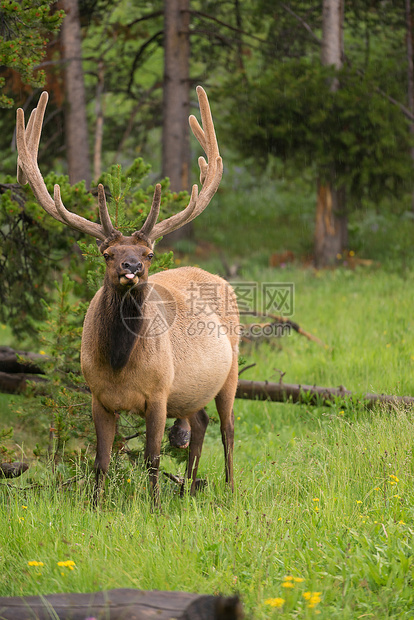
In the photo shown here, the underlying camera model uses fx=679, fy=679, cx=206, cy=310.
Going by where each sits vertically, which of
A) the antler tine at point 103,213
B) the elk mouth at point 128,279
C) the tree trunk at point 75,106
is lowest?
the elk mouth at point 128,279

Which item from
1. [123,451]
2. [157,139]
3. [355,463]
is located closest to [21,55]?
[123,451]

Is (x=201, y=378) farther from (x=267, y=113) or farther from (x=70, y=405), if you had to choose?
(x=267, y=113)

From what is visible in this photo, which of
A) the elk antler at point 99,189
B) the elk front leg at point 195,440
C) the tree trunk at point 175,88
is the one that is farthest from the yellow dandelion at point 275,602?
the tree trunk at point 175,88

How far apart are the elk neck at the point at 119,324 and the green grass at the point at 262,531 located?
835mm

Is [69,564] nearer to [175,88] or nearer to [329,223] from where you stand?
[329,223]

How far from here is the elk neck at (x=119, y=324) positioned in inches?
200

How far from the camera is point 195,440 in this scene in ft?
20.9

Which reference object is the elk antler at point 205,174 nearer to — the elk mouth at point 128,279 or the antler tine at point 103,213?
the antler tine at point 103,213

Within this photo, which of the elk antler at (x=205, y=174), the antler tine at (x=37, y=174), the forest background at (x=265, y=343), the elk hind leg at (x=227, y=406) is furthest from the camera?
the elk hind leg at (x=227, y=406)

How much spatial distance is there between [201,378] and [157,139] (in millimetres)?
24558

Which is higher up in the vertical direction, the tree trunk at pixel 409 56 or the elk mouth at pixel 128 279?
the tree trunk at pixel 409 56

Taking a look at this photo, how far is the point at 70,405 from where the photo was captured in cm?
605

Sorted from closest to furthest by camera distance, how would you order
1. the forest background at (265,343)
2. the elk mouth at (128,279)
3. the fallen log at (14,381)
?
the forest background at (265,343), the elk mouth at (128,279), the fallen log at (14,381)

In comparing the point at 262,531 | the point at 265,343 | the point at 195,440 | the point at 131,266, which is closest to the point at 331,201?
the point at 265,343
